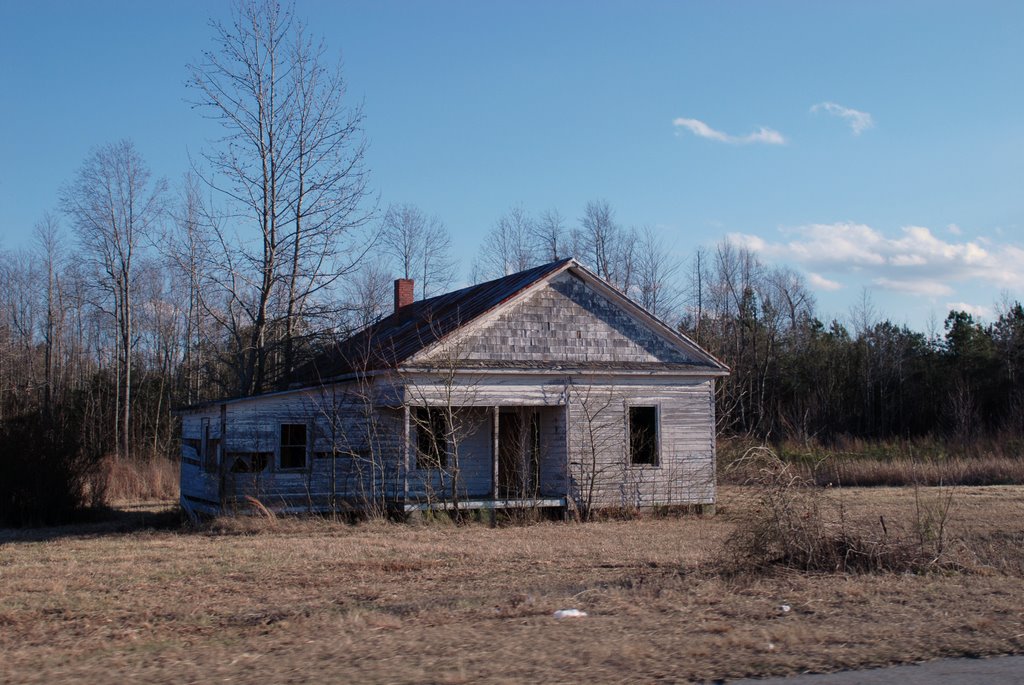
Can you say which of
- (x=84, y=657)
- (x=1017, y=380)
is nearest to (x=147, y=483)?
(x=84, y=657)

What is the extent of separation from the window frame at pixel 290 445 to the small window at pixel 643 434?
22.4ft

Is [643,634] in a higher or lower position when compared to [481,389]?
lower

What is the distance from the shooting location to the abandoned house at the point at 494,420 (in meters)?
18.6

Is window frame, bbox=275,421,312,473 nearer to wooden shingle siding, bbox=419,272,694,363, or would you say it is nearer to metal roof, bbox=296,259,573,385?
metal roof, bbox=296,259,573,385

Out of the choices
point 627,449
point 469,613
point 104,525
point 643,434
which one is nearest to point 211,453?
point 104,525

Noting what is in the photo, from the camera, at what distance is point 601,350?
2041 centimetres

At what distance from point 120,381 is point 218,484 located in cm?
2582

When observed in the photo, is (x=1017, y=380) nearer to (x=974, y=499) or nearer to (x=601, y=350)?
(x=974, y=499)

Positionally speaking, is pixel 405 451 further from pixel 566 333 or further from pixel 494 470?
pixel 566 333

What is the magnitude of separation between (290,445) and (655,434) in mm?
7638

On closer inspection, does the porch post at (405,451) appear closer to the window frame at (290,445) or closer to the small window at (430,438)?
the small window at (430,438)

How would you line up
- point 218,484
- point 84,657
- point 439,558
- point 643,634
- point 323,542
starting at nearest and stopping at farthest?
1. point 84,657
2. point 643,634
3. point 439,558
4. point 323,542
5. point 218,484

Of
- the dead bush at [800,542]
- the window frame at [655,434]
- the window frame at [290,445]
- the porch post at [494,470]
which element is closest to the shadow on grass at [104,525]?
the window frame at [290,445]

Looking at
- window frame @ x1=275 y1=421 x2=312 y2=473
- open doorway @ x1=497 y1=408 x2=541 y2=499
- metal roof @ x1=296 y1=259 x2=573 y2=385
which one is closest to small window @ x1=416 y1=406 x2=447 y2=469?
metal roof @ x1=296 y1=259 x2=573 y2=385
